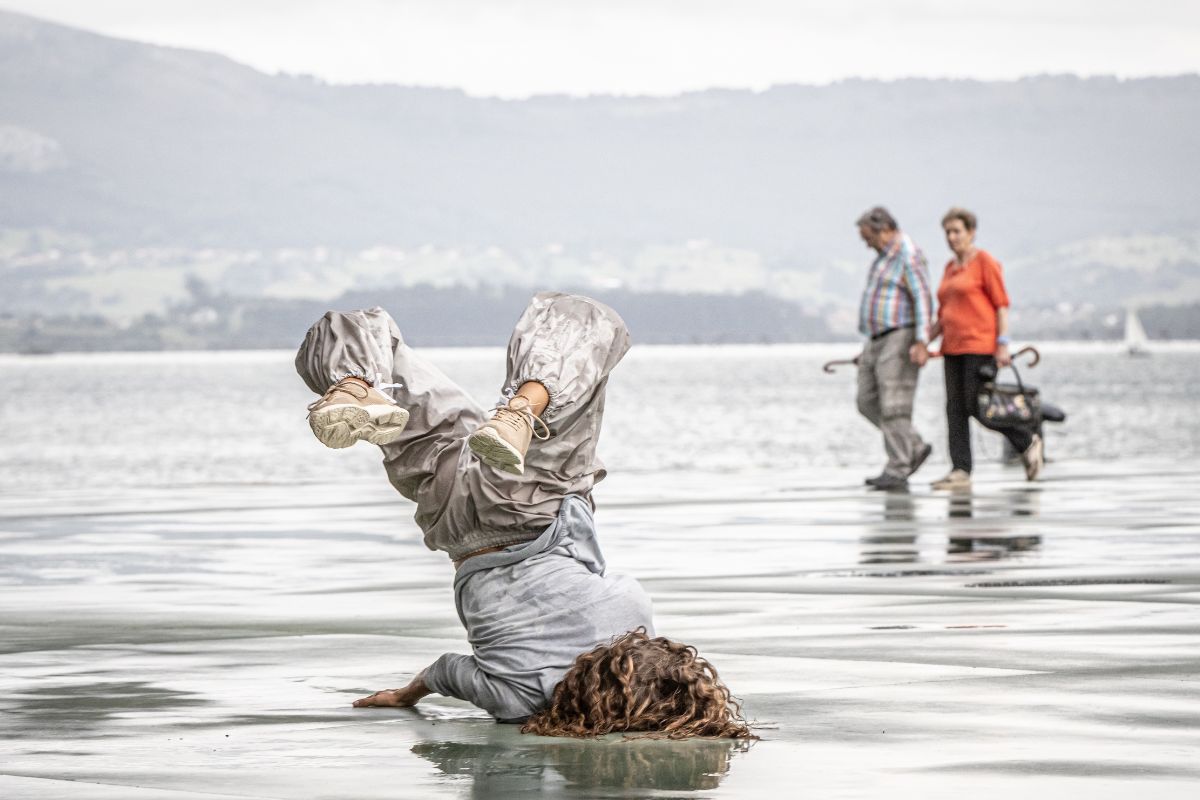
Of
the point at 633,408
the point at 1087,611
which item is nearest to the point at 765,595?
the point at 1087,611

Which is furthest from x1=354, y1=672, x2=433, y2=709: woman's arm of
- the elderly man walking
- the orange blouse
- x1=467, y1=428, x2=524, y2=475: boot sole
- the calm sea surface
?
the calm sea surface

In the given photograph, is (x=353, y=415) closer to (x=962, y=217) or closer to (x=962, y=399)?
(x=962, y=217)

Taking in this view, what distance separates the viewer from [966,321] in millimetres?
16828

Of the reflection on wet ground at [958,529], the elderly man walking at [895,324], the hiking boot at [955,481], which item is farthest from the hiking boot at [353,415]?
the hiking boot at [955,481]

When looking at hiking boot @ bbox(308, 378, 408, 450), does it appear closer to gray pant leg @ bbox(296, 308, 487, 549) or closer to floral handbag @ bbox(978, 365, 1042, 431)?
gray pant leg @ bbox(296, 308, 487, 549)

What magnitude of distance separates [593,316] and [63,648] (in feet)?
10.7

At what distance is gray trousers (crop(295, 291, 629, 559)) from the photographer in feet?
19.9

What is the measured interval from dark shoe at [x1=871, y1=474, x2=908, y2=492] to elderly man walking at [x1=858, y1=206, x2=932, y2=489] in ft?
0.44

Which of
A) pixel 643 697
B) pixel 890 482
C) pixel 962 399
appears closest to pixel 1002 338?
pixel 962 399

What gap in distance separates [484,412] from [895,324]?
1096 cm

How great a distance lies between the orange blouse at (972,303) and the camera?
54.7ft

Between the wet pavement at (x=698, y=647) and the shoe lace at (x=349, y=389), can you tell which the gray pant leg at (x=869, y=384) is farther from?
the shoe lace at (x=349, y=389)

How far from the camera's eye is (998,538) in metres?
13.1

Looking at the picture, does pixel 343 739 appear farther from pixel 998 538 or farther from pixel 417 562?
pixel 998 538
